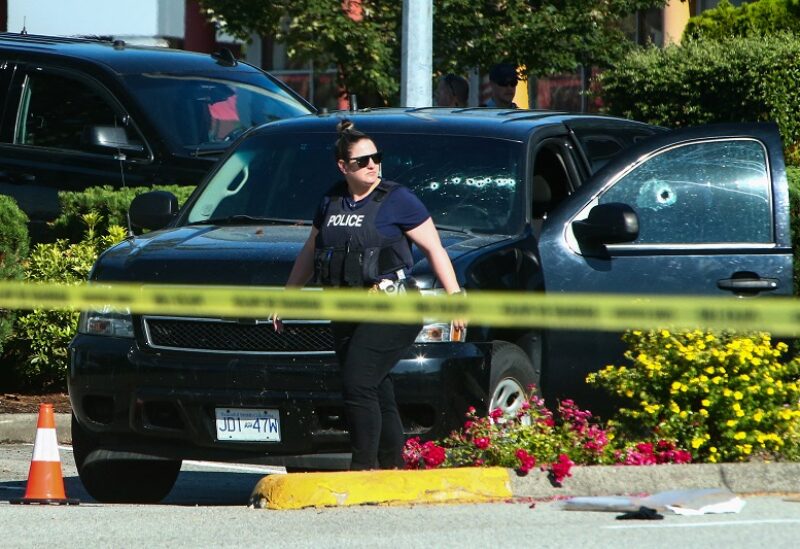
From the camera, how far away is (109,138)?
43.2 feet

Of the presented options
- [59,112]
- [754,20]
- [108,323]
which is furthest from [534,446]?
[754,20]

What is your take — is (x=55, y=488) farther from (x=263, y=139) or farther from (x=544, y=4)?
(x=544, y=4)

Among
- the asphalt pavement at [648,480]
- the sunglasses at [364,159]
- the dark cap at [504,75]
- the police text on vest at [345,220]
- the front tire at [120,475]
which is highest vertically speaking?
the dark cap at [504,75]

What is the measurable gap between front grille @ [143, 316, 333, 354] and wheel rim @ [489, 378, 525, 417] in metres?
0.77

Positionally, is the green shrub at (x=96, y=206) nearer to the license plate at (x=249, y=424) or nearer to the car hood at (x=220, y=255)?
the car hood at (x=220, y=255)

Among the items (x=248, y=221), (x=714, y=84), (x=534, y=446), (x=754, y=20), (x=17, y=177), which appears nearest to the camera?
(x=534, y=446)

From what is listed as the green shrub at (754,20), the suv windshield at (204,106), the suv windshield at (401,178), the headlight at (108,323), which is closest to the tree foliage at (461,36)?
the green shrub at (754,20)

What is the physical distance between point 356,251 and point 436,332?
499mm

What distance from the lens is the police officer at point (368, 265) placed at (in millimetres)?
7676

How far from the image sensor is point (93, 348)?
27.3ft

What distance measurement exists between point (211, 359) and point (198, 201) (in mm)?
1534

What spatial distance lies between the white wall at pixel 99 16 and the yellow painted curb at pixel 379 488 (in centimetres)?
1965

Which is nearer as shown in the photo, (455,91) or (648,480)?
(648,480)

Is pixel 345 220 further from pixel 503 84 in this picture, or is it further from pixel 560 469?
pixel 503 84
